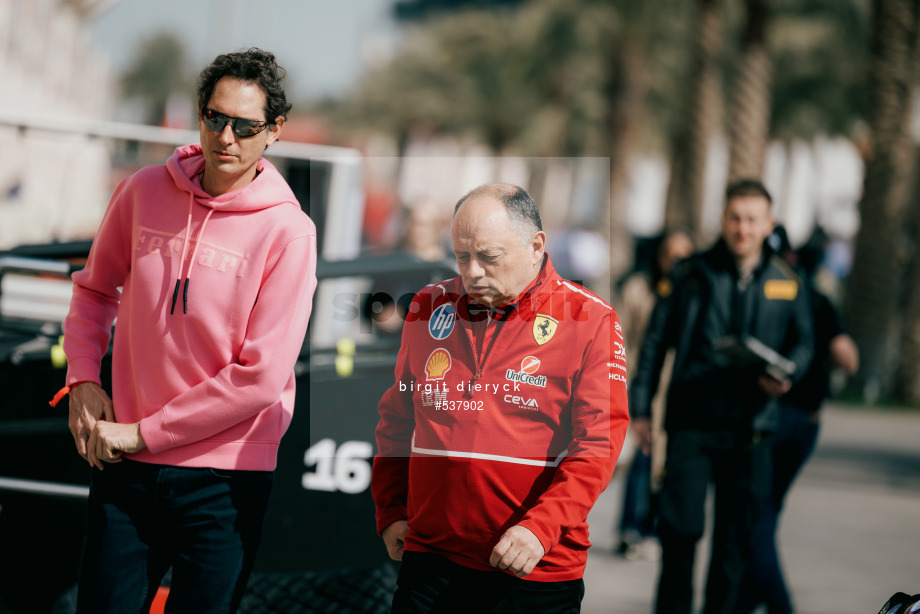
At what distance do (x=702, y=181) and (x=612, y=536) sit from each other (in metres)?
13.6

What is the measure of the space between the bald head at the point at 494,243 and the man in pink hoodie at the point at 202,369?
0.40 m

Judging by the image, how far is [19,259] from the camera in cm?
390

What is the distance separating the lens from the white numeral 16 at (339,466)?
389 cm

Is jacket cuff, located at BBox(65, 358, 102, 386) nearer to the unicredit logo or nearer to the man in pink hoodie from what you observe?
the man in pink hoodie

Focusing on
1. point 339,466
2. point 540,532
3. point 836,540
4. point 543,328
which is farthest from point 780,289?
point 836,540

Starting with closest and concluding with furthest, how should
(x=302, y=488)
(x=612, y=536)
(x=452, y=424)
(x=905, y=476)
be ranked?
1. (x=452, y=424)
2. (x=302, y=488)
3. (x=612, y=536)
4. (x=905, y=476)

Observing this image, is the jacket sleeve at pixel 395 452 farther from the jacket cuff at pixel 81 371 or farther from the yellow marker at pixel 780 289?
the yellow marker at pixel 780 289

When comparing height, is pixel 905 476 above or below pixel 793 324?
below

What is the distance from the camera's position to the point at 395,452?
2654 millimetres

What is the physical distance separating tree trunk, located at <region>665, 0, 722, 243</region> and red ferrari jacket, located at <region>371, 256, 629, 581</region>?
52.2 ft

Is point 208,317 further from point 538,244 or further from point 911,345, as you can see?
point 911,345

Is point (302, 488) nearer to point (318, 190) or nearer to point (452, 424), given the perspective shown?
point (452, 424)

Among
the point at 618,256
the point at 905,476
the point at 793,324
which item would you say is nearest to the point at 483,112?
the point at 618,256

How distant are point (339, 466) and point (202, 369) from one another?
1509mm
